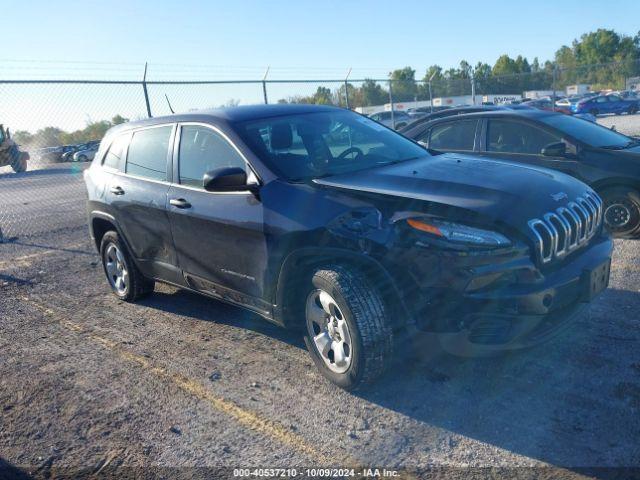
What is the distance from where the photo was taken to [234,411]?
11.3 feet

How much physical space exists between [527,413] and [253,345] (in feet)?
6.62

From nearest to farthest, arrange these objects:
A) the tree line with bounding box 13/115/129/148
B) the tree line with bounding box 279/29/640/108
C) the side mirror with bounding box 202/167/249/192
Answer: the side mirror with bounding box 202/167/249/192 < the tree line with bounding box 13/115/129/148 < the tree line with bounding box 279/29/640/108

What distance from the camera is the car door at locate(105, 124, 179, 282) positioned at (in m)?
4.70

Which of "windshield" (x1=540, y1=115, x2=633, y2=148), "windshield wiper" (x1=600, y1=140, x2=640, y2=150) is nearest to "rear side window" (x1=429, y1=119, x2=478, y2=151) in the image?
"windshield" (x1=540, y1=115, x2=633, y2=148)

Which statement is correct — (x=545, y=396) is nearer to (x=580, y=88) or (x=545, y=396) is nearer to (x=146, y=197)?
(x=146, y=197)

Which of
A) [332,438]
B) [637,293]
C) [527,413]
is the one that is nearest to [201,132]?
[332,438]

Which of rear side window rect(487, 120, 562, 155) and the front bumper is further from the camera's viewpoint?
rear side window rect(487, 120, 562, 155)

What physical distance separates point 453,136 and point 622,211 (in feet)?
7.02

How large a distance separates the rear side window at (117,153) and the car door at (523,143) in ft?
13.5

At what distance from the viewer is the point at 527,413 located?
316 centimetres

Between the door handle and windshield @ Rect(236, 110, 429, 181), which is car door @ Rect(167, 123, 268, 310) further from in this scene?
windshield @ Rect(236, 110, 429, 181)

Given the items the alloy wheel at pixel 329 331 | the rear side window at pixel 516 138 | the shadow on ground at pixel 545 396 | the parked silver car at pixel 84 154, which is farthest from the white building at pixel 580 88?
the alloy wheel at pixel 329 331

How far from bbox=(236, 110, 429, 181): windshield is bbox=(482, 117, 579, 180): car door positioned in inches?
98.2

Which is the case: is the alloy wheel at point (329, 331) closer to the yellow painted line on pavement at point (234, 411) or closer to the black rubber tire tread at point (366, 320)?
the black rubber tire tread at point (366, 320)
